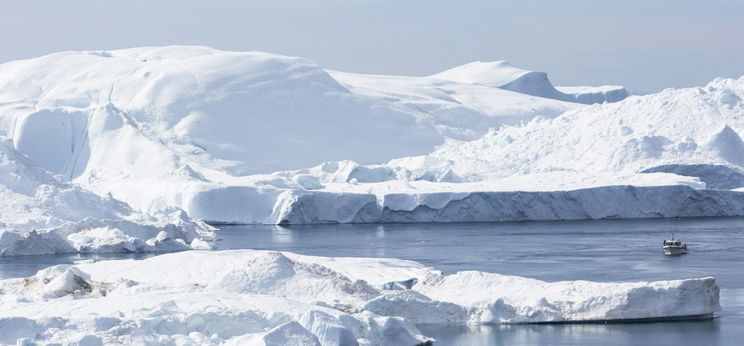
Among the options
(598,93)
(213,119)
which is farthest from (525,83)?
(213,119)

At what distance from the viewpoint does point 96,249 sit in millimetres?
28297

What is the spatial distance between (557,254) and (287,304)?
13.1 m

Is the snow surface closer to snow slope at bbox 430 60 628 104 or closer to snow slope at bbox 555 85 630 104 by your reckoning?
snow slope at bbox 430 60 628 104

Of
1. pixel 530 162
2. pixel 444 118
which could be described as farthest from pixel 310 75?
pixel 530 162

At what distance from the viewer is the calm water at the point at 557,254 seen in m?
15.2

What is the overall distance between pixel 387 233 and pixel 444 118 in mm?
32345

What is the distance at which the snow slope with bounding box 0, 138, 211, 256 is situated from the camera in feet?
93.1

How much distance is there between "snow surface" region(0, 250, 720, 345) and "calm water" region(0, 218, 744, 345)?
36cm

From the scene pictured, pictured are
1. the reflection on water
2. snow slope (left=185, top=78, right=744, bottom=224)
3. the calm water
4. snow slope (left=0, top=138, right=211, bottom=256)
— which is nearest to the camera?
the reflection on water

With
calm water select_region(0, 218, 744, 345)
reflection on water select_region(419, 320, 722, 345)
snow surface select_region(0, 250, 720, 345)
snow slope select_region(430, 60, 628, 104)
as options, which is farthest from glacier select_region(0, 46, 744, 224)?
reflection on water select_region(419, 320, 722, 345)

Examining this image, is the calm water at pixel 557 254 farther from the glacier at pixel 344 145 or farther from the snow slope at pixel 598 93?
the snow slope at pixel 598 93

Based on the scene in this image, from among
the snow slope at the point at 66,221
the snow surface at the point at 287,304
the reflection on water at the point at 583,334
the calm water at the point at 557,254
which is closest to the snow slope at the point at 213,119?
the calm water at the point at 557,254

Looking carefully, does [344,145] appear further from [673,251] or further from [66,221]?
[673,251]

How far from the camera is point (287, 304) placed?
14.5m
